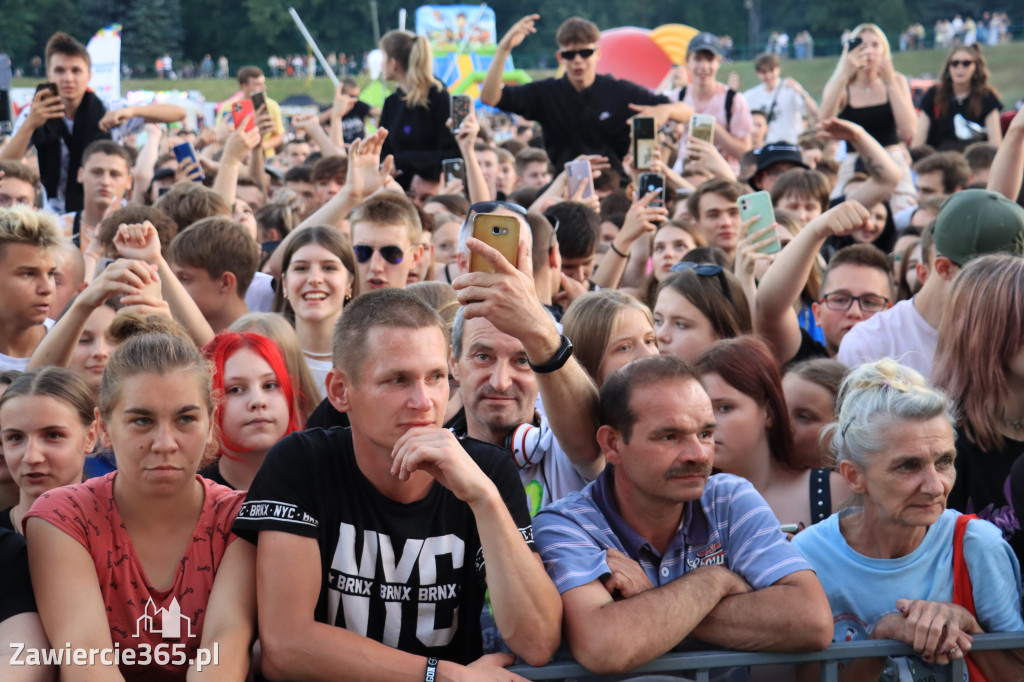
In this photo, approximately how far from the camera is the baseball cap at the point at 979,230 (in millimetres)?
4051

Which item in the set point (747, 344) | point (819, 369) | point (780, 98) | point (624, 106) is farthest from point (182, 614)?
point (780, 98)

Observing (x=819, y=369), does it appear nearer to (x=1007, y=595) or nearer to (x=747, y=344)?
(x=747, y=344)

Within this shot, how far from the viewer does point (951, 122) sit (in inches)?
388

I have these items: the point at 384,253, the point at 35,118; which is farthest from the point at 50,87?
the point at 384,253

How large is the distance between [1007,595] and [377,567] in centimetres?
164

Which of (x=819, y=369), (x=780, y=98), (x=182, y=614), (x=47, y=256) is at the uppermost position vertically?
(x=780, y=98)

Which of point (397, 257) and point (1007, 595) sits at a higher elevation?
point (397, 257)

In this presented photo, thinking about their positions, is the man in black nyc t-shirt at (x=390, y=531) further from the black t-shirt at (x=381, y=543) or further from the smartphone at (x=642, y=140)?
the smartphone at (x=642, y=140)

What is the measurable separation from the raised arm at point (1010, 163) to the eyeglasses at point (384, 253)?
10.4 feet

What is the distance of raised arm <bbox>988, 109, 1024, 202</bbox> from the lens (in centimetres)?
557

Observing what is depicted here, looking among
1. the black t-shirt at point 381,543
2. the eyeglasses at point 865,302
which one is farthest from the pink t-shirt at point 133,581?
the eyeglasses at point 865,302

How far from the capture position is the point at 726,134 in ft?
31.2

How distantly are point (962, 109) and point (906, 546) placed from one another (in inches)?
318

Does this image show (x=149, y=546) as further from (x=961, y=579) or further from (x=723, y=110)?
(x=723, y=110)
